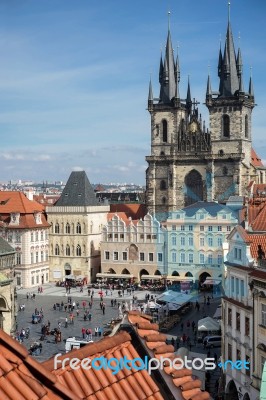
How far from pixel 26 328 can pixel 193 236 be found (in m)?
26.7

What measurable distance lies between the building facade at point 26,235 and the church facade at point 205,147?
15577mm

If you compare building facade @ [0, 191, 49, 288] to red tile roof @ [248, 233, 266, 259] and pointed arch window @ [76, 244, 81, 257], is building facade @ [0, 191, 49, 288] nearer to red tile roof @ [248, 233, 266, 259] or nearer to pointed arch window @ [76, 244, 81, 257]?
pointed arch window @ [76, 244, 81, 257]

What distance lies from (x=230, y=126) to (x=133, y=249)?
815 inches

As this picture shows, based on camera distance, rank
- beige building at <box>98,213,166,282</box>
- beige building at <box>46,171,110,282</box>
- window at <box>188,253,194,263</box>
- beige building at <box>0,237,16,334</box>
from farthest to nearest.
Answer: beige building at <box>46,171,110,282</box> < beige building at <box>98,213,166,282</box> < window at <box>188,253,194,263</box> < beige building at <box>0,237,16,334</box>

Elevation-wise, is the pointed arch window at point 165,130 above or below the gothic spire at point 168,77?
below

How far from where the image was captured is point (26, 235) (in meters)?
71.8

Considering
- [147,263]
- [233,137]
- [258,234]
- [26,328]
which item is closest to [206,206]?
[147,263]

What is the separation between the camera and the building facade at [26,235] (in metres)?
71.1

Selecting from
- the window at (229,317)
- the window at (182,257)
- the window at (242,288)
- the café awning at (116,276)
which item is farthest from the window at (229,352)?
the café awning at (116,276)

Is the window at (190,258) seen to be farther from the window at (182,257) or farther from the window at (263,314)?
the window at (263,314)

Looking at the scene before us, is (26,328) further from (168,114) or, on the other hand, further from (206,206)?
(168,114)

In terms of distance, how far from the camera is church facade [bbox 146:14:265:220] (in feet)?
263

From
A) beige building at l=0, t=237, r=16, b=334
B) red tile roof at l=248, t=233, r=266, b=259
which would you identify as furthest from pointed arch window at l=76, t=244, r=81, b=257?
red tile roof at l=248, t=233, r=266, b=259

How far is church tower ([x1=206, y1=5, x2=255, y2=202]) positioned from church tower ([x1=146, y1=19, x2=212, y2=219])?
147 centimetres
